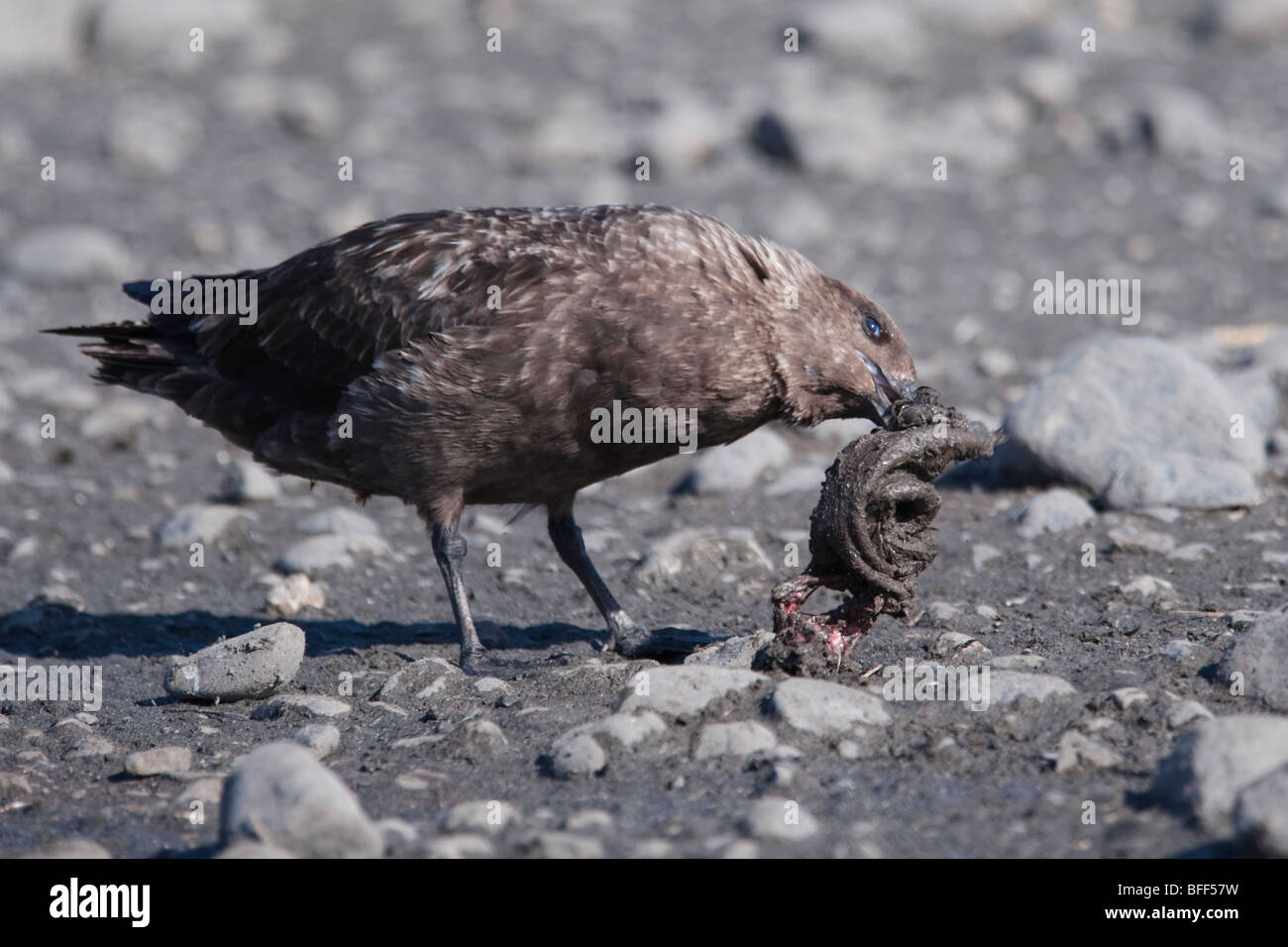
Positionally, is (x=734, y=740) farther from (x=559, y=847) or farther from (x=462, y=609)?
(x=462, y=609)

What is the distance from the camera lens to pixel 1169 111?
44.3 ft

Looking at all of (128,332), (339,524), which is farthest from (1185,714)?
(128,332)

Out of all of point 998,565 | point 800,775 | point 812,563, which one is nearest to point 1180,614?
point 998,565

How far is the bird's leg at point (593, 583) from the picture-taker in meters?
6.52

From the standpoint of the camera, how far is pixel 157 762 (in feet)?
17.1

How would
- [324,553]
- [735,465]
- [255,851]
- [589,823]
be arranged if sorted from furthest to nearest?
[735,465], [324,553], [589,823], [255,851]

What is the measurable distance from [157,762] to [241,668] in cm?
77

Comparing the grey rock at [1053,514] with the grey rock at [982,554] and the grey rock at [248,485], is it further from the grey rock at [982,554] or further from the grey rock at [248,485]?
the grey rock at [248,485]

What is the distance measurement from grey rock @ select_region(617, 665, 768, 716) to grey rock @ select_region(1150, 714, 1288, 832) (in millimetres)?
1419

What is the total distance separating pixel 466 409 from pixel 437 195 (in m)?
7.25

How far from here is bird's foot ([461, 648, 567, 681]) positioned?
6.12 meters

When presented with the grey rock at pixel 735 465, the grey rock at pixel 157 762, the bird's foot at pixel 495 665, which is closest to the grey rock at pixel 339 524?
the grey rock at pixel 735 465

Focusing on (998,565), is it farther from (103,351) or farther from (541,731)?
(103,351)

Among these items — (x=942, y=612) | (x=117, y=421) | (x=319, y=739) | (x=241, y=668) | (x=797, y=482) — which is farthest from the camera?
(x=117, y=421)
